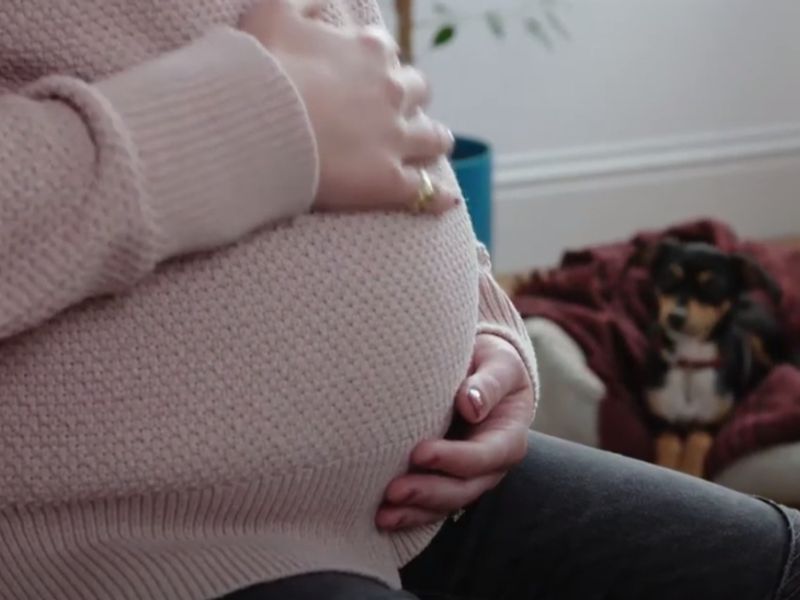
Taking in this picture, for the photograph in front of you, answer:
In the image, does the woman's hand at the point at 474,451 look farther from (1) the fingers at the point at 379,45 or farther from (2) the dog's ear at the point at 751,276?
(2) the dog's ear at the point at 751,276

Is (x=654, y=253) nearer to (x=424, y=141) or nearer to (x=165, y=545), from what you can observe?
(x=424, y=141)

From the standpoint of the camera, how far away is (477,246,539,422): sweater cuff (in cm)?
85

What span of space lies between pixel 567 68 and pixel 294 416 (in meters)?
1.84

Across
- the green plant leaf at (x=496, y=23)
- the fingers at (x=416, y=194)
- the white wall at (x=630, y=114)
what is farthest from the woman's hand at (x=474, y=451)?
the white wall at (x=630, y=114)

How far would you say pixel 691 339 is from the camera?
1.69 meters

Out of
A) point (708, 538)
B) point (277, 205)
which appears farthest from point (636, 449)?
point (277, 205)

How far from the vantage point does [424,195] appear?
2.41ft

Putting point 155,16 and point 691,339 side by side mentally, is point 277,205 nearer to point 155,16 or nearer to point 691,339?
point 155,16

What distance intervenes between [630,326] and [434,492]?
3.48 ft

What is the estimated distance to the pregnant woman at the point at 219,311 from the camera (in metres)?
0.61

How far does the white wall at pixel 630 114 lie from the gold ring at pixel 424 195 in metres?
1.55

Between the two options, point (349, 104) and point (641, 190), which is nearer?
point (349, 104)

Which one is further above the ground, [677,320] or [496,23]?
[496,23]

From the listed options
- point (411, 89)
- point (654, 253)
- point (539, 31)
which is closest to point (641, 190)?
point (539, 31)
